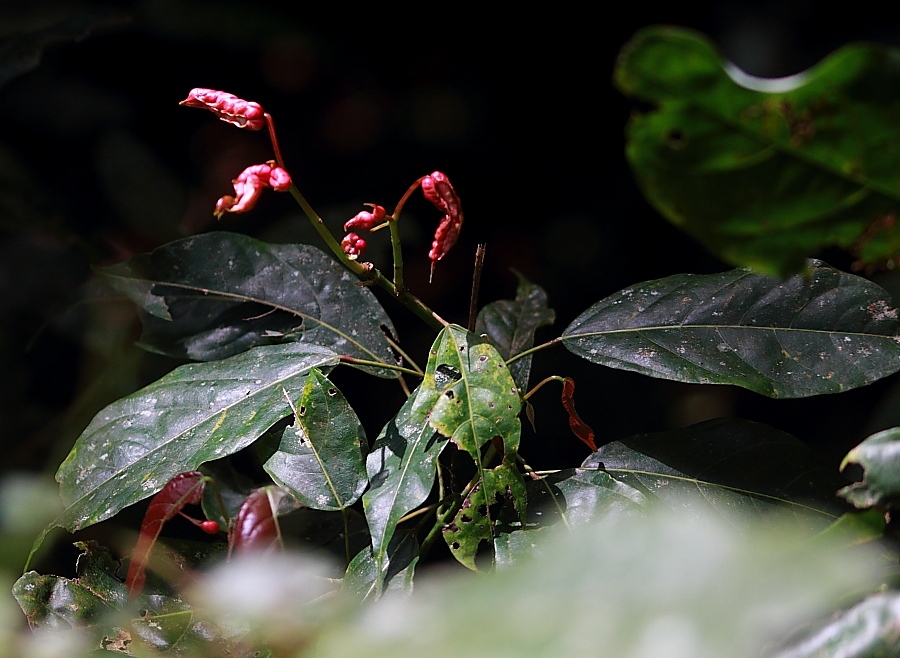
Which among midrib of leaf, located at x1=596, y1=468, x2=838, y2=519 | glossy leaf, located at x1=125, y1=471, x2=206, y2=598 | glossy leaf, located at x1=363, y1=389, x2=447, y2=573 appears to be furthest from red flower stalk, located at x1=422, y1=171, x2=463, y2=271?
glossy leaf, located at x1=125, y1=471, x2=206, y2=598

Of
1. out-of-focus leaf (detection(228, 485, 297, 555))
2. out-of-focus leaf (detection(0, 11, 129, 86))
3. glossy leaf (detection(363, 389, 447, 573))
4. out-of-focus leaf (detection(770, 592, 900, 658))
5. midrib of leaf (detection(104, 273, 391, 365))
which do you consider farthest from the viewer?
out-of-focus leaf (detection(0, 11, 129, 86))

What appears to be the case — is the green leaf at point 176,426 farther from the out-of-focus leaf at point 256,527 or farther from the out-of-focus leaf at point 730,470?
the out-of-focus leaf at point 730,470

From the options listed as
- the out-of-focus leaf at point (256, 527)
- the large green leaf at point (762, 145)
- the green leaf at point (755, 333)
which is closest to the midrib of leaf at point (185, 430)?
the out-of-focus leaf at point (256, 527)

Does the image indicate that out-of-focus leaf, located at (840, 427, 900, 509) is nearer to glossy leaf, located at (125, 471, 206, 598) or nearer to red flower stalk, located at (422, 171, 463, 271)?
red flower stalk, located at (422, 171, 463, 271)

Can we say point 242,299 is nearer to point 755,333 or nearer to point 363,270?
point 363,270

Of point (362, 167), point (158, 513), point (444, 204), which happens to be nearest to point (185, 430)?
point (158, 513)

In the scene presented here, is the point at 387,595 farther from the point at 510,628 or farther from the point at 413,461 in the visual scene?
the point at 510,628
